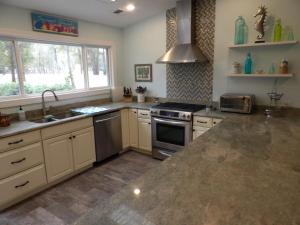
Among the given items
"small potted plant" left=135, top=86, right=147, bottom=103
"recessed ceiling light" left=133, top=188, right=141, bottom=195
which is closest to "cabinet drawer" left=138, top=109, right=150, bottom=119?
"small potted plant" left=135, top=86, right=147, bottom=103

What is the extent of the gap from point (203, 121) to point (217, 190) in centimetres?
195

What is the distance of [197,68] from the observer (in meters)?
3.46

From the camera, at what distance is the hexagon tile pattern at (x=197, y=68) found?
324 cm

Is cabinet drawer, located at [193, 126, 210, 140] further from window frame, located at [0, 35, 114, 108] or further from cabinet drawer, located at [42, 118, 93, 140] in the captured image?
window frame, located at [0, 35, 114, 108]

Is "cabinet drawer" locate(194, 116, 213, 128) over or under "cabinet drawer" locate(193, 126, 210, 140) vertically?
over

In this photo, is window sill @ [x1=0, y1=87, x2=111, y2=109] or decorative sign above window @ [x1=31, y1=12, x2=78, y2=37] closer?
window sill @ [x1=0, y1=87, x2=111, y2=109]

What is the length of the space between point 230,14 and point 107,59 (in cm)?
236

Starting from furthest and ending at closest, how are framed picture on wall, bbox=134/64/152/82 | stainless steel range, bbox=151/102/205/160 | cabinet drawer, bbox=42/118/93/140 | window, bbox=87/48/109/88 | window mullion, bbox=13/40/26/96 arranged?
framed picture on wall, bbox=134/64/152/82
window, bbox=87/48/109/88
stainless steel range, bbox=151/102/205/160
window mullion, bbox=13/40/26/96
cabinet drawer, bbox=42/118/93/140

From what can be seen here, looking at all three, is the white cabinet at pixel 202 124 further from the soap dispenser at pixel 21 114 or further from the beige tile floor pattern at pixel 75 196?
the soap dispenser at pixel 21 114

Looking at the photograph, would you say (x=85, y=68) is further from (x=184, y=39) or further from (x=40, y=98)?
(x=184, y=39)

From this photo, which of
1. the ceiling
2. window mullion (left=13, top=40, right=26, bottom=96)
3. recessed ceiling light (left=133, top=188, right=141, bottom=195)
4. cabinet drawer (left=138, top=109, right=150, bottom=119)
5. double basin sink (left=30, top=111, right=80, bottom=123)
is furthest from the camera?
cabinet drawer (left=138, top=109, right=150, bottom=119)

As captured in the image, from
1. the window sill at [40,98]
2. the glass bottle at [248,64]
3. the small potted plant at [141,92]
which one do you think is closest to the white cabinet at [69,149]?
the window sill at [40,98]

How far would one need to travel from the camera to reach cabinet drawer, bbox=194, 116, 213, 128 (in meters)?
2.88

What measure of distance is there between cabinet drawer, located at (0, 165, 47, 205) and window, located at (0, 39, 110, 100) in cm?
111
